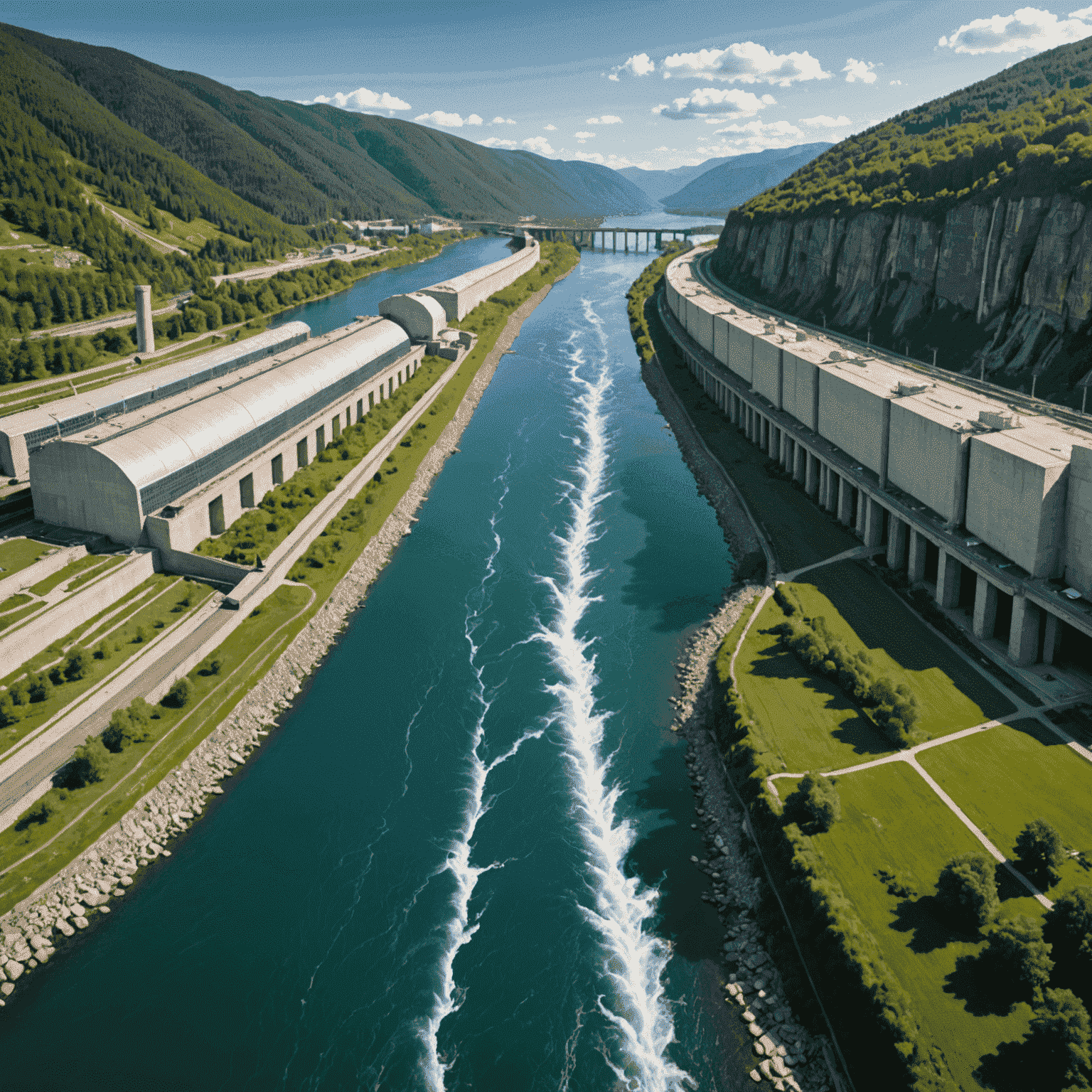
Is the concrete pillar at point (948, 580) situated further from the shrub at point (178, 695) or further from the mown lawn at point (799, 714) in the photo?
the shrub at point (178, 695)

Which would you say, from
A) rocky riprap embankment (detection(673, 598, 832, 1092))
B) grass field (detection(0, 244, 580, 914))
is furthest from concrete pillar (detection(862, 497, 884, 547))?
grass field (detection(0, 244, 580, 914))

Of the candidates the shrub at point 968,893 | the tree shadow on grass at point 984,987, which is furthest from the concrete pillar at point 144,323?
the tree shadow on grass at point 984,987

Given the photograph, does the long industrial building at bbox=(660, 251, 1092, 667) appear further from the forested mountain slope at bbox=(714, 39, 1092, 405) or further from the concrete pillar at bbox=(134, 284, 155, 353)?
the concrete pillar at bbox=(134, 284, 155, 353)

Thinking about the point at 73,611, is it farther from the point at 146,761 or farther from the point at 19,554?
the point at 146,761

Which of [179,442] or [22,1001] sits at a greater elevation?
[179,442]

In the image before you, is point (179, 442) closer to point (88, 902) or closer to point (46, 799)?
point (46, 799)

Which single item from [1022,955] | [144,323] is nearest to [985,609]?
[1022,955]

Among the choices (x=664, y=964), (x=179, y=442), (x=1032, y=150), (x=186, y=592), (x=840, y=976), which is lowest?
(x=664, y=964)

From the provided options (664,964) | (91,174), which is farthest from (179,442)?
(91,174)
